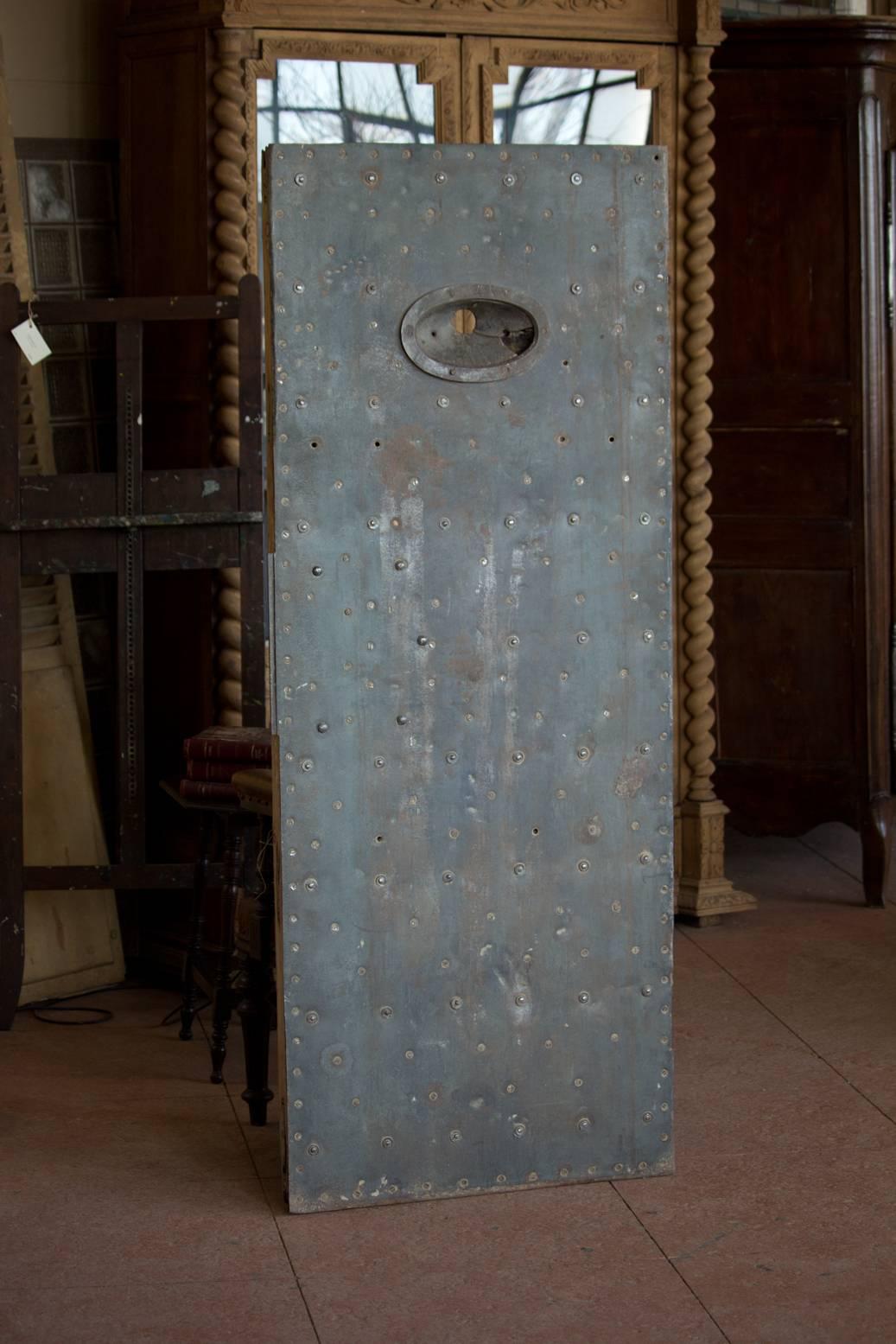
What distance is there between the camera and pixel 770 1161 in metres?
3.27

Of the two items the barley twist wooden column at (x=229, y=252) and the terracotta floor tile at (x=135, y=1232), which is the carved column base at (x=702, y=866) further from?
the terracotta floor tile at (x=135, y=1232)

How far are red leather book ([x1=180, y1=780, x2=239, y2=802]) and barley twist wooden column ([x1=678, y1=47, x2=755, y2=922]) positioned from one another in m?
1.62

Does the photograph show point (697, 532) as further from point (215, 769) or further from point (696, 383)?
point (215, 769)

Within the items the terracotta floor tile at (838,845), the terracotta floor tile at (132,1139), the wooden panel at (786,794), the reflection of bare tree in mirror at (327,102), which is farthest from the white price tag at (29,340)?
the terracotta floor tile at (838,845)

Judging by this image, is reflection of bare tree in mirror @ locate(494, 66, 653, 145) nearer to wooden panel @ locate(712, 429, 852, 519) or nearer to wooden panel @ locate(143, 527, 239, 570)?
wooden panel @ locate(712, 429, 852, 519)

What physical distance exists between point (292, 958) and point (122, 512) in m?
1.49

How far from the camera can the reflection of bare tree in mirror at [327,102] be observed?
4441mm

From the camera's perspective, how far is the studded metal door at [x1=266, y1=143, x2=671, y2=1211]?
296cm

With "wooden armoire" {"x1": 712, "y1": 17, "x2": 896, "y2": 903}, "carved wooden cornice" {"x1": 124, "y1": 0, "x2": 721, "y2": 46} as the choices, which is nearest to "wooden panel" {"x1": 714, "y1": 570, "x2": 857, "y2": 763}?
"wooden armoire" {"x1": 712, "y1": 17, "x2": 896, "y2": 903}

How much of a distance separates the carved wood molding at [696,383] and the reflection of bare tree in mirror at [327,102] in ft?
2.62

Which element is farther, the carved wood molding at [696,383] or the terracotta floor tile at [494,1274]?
the carved wood molding at [696,383]

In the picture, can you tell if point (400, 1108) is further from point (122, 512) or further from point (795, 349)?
point (795, 349)

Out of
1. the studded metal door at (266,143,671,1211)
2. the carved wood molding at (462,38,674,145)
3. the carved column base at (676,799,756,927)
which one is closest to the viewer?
the studded metal door at (266,143,671,1211)

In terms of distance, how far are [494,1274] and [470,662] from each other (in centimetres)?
103
